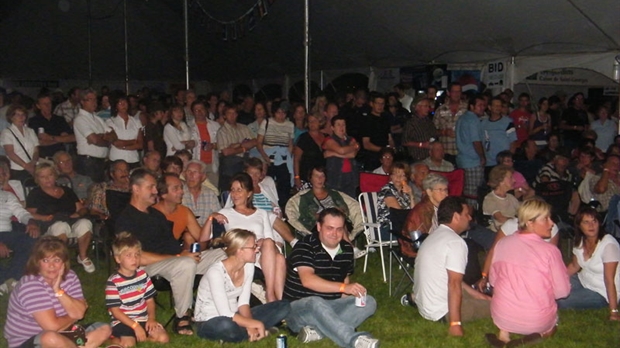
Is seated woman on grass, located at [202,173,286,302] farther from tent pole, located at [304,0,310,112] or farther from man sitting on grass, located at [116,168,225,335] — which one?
tent pole, located at [304,0,310,112]

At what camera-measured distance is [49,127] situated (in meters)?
8.53

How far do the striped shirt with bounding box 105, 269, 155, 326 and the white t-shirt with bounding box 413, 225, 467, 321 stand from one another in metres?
1.83

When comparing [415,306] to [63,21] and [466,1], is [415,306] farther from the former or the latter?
[63,21]

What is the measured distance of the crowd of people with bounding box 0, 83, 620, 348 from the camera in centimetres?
454

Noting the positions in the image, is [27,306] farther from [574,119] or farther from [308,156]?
[574,119]

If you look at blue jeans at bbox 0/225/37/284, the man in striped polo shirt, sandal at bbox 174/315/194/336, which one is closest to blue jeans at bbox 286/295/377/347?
the man in striped polo shirt

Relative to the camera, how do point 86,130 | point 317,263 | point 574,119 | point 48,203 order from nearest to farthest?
point 317,263 < point 48,203 < point 86,130 < point 574,119

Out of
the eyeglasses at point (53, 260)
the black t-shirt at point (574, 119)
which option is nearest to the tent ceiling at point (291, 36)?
the black t-shirt at point (574, 119)

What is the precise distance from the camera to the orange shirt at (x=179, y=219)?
5.73 metres

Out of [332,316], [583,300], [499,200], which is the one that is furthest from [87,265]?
[583,300]

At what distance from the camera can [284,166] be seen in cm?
893

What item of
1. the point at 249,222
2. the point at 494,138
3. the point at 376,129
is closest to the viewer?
the point at 249,222

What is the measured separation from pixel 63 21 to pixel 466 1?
35.0ft

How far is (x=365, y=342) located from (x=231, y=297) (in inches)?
37.1
